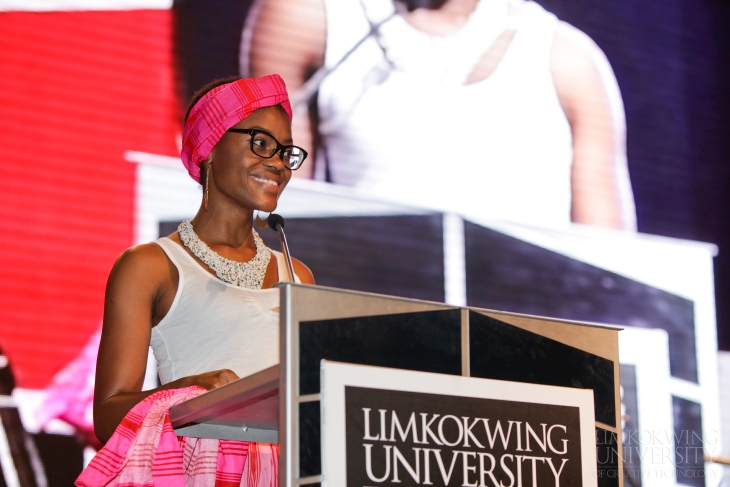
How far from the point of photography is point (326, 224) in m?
3.21

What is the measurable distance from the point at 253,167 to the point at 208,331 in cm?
34

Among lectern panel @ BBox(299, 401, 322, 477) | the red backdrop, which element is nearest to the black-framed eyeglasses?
lectern panel @ BBox(299, 401, 322, 477)

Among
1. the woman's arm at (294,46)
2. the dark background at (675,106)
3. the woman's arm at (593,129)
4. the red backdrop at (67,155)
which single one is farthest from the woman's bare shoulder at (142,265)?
the dark background at (675,106)

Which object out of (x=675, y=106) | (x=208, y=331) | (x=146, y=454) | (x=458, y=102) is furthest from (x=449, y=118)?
(x=146, y=454)

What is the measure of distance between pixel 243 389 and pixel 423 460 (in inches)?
9.5

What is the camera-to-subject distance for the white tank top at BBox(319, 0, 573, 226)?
3363 mm

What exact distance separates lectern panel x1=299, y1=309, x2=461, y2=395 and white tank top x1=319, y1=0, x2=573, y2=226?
6.91 feet

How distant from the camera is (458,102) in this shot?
358 cm

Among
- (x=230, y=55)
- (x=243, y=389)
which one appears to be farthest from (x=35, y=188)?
(x=243, y=389)

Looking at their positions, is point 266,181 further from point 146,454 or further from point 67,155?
→ point 67,155

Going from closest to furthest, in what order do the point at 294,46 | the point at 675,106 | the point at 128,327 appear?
the point at 128,327 < the point at 294,46 < the point at 675,106

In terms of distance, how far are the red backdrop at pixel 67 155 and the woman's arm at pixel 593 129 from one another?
5.55ft

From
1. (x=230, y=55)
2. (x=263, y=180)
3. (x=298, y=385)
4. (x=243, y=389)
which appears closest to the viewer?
(x=298, y=385)

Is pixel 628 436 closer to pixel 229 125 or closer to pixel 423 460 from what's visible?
pixel 229 125
